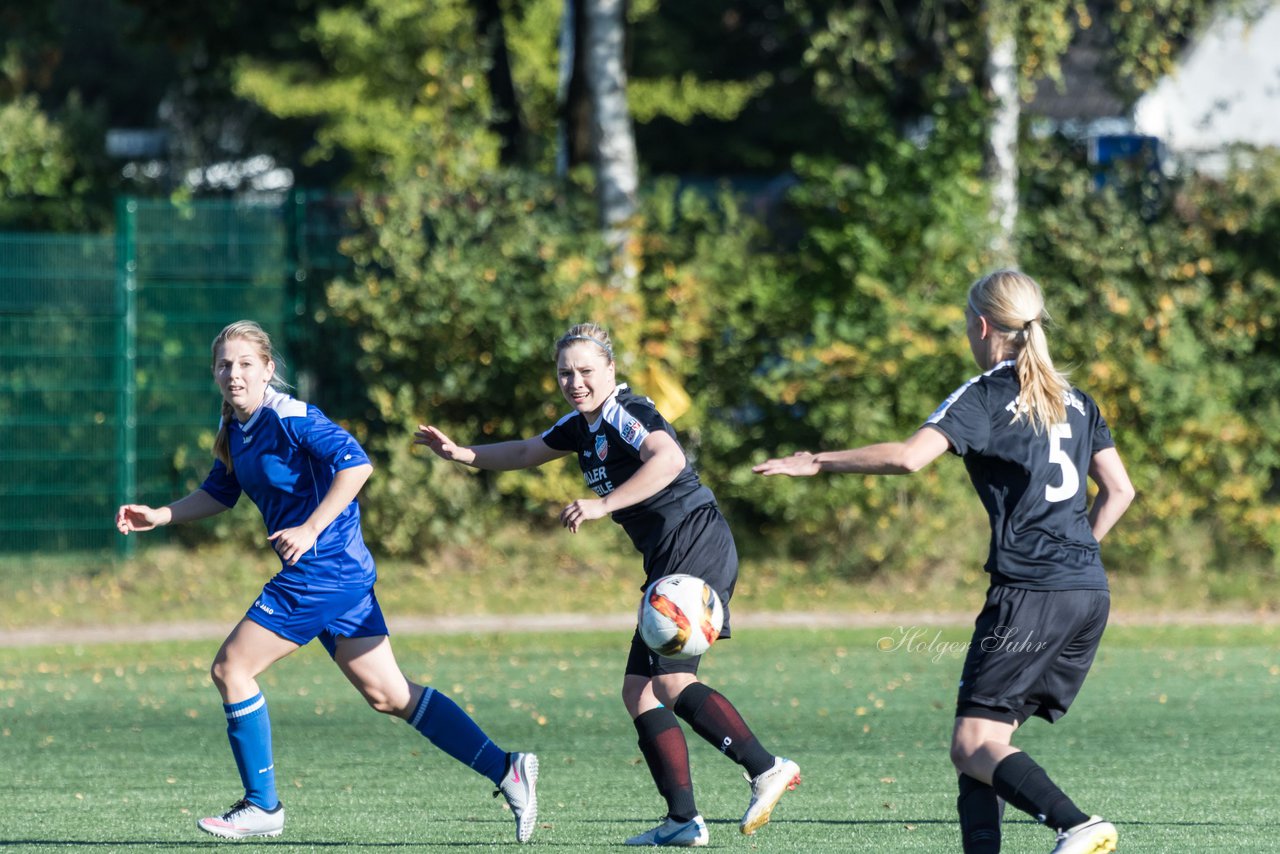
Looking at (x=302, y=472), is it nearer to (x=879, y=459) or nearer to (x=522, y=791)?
(x=522, y=791)

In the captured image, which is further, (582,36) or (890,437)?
(582,36)

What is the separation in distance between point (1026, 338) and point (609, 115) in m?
11.4

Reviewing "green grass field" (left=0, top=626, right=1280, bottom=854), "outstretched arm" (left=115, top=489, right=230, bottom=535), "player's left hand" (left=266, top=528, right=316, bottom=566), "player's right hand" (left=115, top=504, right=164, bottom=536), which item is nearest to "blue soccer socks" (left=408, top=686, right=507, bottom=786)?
"green grass field" (left=0, top=626, right=1280, bottom=854)

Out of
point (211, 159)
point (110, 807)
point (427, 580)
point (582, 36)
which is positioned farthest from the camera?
point (211, 159)

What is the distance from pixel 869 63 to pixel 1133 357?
336cm

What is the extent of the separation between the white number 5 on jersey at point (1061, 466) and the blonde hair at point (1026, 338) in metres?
0.03

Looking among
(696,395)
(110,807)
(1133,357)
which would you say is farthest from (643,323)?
(110,807)

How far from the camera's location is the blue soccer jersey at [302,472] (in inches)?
242

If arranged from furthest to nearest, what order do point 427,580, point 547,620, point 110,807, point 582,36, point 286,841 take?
point 582,36, point 427,580, point 547,620, point 110,807, point 286,841

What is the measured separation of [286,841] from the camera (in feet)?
20.0

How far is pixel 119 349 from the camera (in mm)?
15164

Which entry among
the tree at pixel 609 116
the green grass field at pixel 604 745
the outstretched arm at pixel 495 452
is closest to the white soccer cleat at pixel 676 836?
the green grass field at pixel 604 745

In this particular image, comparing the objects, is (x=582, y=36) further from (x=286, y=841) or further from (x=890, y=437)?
(x=286, y=841)

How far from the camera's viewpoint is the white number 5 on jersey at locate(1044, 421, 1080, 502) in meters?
4.98
